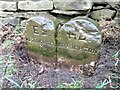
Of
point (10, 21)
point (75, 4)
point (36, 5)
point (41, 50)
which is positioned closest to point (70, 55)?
point (41, 50)

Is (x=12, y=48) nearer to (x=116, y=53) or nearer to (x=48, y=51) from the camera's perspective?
(x=48, y=51)

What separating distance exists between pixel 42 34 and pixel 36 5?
34.0 inches

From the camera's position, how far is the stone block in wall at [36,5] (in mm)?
2932

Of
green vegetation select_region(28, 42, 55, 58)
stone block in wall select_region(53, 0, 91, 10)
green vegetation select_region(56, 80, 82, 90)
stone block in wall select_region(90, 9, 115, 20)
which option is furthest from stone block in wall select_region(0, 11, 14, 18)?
green vegetation select_region(56, 80, 82, 90)

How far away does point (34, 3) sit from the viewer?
9.70ft

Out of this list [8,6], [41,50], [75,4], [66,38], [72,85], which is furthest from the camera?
[8,6]

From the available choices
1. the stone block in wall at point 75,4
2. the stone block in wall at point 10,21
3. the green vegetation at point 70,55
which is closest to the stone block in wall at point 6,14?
the stone block in wall at point 10,21

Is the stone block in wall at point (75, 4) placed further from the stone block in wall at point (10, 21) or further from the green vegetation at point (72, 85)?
the green vegetation at point (72, 85)

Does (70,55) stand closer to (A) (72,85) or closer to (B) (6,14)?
(A) (72,85)

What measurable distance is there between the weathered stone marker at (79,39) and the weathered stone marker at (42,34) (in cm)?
6

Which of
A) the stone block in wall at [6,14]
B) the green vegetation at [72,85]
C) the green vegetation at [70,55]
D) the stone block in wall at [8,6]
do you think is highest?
the stone block in wall at [8,6]

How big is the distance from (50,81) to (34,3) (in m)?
1.15

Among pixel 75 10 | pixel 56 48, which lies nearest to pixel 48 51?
pixel 56 48

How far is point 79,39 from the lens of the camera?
2051 mm
